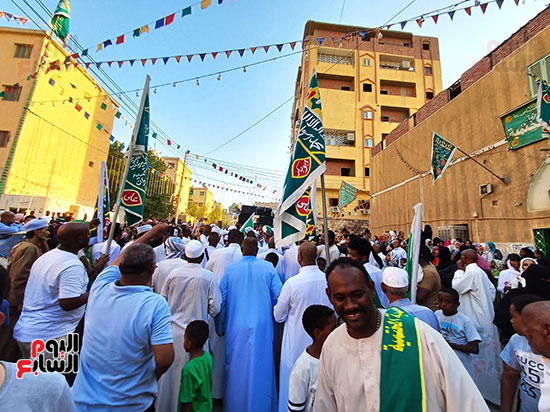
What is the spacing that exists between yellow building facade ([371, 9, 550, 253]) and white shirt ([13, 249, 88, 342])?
12.3 meters

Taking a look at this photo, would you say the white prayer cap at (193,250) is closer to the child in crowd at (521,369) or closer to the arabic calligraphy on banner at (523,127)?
the child in crowd at (521,369)

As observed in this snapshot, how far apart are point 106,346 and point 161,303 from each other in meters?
0.41

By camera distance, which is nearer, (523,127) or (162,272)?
(162,272)

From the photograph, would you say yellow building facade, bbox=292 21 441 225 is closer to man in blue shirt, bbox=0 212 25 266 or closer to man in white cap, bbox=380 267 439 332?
man in blue shirt, bbox=0 212 25 266

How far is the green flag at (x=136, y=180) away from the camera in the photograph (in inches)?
148

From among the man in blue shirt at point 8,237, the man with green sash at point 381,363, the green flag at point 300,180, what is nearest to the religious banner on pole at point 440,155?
the green flag at point 300,180

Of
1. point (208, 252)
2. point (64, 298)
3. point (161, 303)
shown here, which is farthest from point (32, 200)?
point (161, 303)

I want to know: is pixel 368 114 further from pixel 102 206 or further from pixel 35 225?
pixel 35 225

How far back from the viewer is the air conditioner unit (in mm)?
11122

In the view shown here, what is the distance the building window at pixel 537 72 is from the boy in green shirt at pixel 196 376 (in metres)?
12.7

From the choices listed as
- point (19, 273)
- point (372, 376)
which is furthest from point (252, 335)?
point (19, 273)

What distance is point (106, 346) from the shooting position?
6.02 ft

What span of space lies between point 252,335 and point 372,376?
212 centimetres

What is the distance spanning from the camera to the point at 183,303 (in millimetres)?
3115
